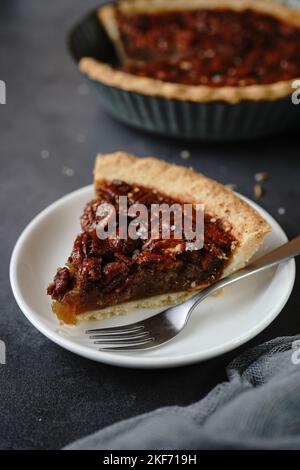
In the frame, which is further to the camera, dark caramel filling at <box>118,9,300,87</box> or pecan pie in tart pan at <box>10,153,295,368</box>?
dark caramel filling at <box>118,9,300,87</box>

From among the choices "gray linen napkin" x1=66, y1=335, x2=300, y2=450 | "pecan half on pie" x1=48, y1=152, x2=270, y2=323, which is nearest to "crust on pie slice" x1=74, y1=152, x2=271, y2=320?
"pecan half on pie" x1=48, y1=152, x2=270, y2=323

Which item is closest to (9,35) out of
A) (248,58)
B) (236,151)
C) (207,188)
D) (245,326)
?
(248,58)

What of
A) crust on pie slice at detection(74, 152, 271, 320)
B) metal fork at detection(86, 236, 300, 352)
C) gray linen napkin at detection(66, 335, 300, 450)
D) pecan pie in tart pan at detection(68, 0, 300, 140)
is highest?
pecan pie in tart pan at detection(68, 0, 300, 140)

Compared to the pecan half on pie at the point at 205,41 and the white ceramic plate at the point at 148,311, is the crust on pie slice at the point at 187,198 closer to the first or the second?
the white ceramic plate at the point at 148,311

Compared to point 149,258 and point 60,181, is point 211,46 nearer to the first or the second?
point 60,181

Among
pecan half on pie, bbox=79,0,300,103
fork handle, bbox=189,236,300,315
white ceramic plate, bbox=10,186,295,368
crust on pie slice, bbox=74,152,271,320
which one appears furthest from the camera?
pecan half on pie, bbox=79,0,300,103

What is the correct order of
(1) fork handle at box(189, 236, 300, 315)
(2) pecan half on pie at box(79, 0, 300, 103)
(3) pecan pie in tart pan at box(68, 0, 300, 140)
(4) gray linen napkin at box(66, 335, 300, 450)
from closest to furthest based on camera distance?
(4) gray linen napkin at box(66, 335, 300, 450), (1) fork handle at box(189, 236, 300, 315), (3) pecan pie in tart pan at box(68, 0, 300, 140), (2) pecan half on pie at box(79, 0, 300, 103)

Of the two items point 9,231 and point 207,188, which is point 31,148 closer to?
point 9,231

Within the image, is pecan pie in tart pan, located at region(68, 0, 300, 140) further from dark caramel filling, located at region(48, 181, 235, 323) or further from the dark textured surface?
dark caramel filling, located at region(48, 181, 235, 323)
